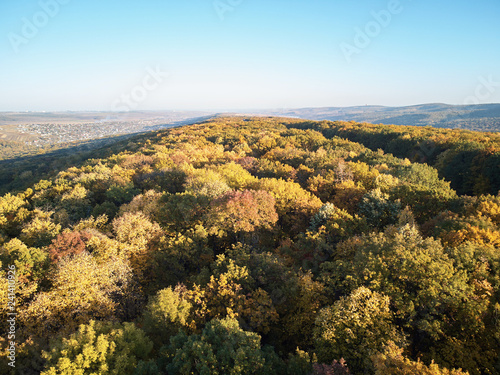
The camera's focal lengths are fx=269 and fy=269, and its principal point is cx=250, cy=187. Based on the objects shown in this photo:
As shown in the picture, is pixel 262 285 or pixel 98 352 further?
pixel 262 285

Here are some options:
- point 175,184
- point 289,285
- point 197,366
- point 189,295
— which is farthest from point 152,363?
point 175,184

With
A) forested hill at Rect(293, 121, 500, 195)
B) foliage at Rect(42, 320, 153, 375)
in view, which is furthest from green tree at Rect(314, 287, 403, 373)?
forested hill at Rect(293, 121, 500, 195)

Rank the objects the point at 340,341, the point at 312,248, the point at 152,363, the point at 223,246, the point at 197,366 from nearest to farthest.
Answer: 1. the point at 197,366
2. the point at 152,363
3. the point at 340,341
4. the point at 312,248
5. the point at 223,246

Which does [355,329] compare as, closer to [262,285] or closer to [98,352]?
[262,285]

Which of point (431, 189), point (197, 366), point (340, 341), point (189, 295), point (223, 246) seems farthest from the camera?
point (431, 189)

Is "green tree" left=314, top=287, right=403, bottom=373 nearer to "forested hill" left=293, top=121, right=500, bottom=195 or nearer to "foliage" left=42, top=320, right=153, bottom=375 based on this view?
"foliage" left=42, top=320, right=153, bottom=375

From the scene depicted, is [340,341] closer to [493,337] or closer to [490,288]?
[493,337]

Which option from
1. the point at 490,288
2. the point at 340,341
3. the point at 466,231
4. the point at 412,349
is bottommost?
the point at 412,349

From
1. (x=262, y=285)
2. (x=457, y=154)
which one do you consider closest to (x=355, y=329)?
(x=262, y=285)

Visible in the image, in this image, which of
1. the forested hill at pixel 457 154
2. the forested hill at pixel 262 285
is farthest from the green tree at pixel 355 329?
the forested hill at pixel 457 154
